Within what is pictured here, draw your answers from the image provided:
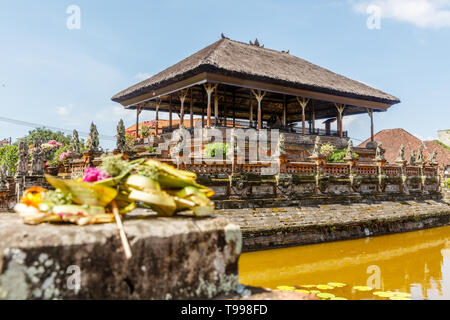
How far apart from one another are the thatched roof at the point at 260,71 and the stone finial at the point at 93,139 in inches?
233

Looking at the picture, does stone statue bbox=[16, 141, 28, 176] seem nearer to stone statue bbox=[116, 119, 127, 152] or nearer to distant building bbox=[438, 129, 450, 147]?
stone statue bbox=[116, 119, 127, 152]

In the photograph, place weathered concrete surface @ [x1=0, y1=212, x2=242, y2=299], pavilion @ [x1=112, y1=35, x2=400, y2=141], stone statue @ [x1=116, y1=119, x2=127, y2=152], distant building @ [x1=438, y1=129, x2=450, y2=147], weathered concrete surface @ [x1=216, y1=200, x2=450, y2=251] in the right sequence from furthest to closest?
distant building @ [x1=438, y1=129, x2=450, y2=147], pavilion @ [x1=112, y1=35, x2=400, y2=141], stone statue @ [x1=116, y1=119, x2=127, y2=152], weathered concrete surface @ [x1=216, y1=200, x2=450, y2=251], weathered concrete surface @ [x1=0, y1=212, x2=242, y2=299]

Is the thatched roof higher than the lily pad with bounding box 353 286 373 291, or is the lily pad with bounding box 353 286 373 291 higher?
the thatched roof

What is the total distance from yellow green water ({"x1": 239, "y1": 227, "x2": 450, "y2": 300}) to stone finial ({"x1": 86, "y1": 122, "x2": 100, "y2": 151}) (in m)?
7.01

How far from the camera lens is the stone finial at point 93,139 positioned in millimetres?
12430

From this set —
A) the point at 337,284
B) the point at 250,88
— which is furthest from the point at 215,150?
the point at 250,88

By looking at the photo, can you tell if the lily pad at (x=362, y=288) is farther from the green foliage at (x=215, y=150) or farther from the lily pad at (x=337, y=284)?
the green foliage at (x=215, y=150)

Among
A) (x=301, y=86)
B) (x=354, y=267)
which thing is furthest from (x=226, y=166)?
(x=301, y=86)

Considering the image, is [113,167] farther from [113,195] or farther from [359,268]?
[359,268]

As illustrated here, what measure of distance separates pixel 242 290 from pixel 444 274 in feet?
23.5

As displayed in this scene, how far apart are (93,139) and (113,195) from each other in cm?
1110

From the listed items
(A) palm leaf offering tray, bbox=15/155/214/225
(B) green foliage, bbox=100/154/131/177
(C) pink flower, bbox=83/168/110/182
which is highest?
(B) green foliage, bbox=100/154/131/177

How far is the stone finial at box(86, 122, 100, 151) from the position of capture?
1243cm

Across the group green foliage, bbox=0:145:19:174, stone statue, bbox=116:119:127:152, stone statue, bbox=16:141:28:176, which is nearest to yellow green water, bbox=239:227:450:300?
stone statue, bbox=116:119:127:152
